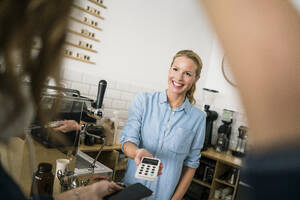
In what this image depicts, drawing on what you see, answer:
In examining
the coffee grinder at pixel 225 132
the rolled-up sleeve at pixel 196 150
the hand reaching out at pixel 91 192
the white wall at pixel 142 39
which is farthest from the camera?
the coffee grinder at pixel 225 132

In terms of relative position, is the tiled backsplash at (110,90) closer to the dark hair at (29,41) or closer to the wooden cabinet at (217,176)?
the wooden cabinet at (217,176)

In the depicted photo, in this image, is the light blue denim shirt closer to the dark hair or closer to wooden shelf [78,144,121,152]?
wooden shelf [78,144,121,152]

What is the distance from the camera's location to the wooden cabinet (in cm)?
289

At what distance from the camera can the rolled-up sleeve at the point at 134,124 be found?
5.19ft

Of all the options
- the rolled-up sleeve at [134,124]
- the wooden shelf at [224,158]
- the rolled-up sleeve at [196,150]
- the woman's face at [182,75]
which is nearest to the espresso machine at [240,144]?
the wooden shelf at [224,158]

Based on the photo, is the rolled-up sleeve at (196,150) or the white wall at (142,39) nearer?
the rolled-up sleeve at (196,150)

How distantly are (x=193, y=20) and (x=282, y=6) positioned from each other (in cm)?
359

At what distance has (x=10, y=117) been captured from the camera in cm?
35

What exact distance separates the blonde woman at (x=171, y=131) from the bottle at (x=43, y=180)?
0.66 meters

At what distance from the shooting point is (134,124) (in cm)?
163

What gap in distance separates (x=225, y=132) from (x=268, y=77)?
10.6 ft

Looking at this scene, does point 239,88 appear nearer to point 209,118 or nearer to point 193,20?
point 209,118

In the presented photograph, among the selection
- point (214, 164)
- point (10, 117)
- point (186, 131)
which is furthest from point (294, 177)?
point (214, 164)

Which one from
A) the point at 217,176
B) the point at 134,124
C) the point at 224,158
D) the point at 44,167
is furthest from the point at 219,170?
the point at 44,167
